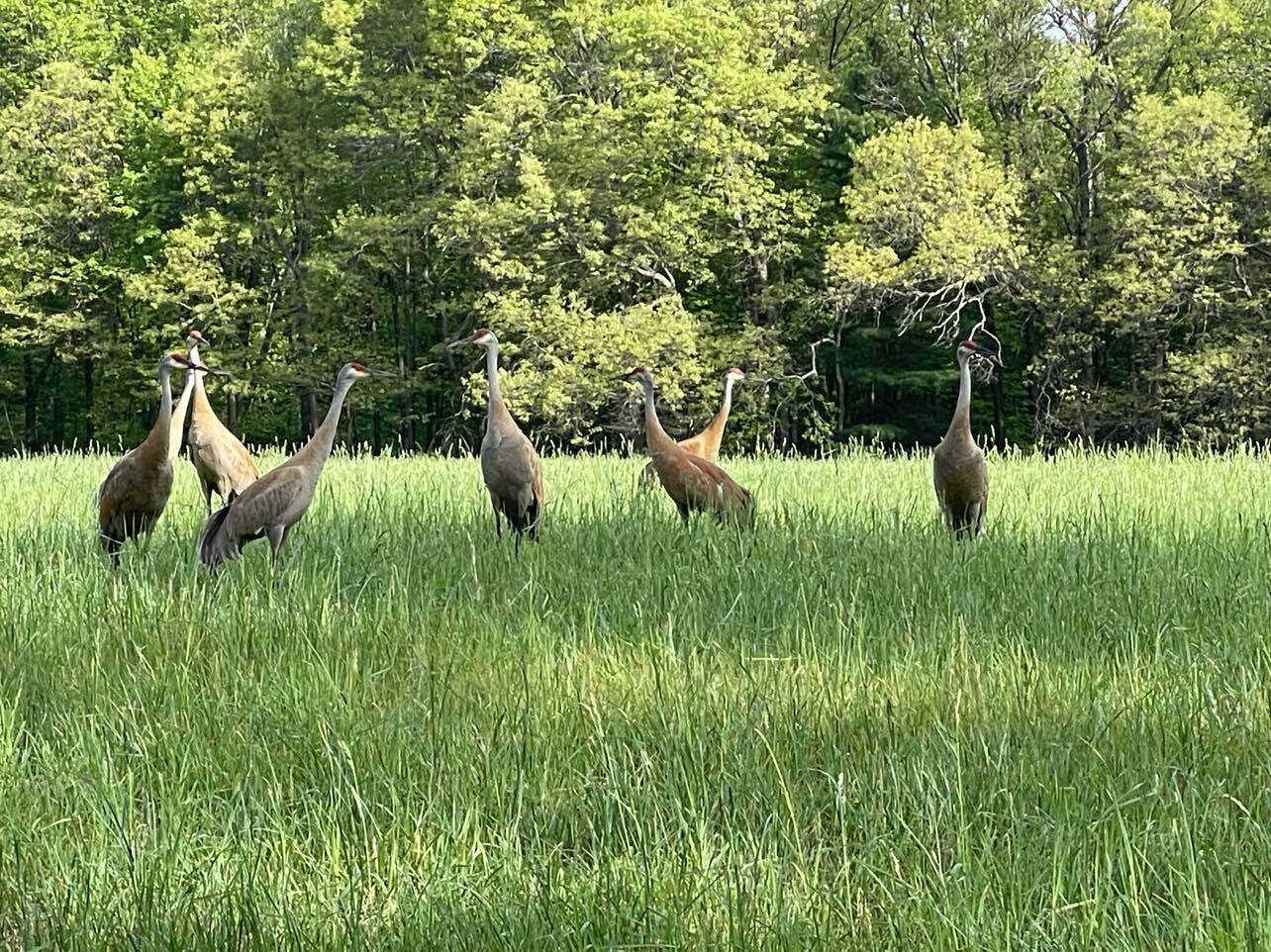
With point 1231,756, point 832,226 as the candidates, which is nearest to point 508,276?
point 832,226

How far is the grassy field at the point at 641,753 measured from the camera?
7.31 feet

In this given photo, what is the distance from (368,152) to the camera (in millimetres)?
29750

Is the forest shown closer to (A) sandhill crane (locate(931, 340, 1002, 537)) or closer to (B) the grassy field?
(A) sandhill crane (locate(931, 340, 1002, 537))

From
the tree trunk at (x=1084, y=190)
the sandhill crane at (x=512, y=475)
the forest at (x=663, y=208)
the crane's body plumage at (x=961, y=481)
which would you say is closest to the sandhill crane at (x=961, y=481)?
the crane's body plumage at (x=961, y=481)

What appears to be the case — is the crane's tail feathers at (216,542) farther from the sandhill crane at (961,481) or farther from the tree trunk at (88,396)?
the tree trunk at (88,396)

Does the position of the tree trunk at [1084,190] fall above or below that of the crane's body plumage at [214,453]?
above

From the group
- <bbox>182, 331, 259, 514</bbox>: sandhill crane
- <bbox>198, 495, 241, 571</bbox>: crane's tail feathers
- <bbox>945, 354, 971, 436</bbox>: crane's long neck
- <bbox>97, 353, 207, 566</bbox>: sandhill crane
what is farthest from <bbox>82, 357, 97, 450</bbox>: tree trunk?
<bbox>198, 495, 241, 571</bbox>: crane's tail feathers

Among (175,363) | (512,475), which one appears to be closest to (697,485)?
(512,475)

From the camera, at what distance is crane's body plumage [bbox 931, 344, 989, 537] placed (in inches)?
277

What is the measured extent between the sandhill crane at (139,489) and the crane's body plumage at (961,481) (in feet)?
13.0

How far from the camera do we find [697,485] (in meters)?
7.38

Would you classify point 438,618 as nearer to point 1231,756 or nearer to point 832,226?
point 1231,756

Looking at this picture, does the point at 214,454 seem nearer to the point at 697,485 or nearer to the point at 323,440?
the point at 323,440

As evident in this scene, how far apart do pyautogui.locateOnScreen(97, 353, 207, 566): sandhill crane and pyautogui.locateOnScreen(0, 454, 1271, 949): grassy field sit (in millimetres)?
408
